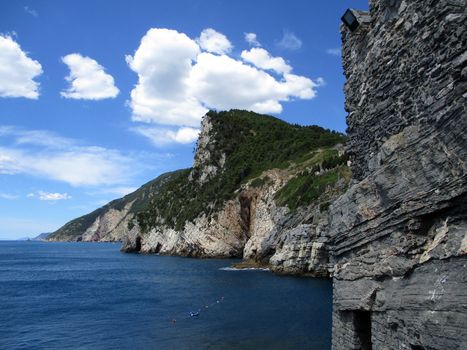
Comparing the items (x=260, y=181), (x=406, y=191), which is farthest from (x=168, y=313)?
(x=260, y=181)

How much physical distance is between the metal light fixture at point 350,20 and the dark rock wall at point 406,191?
0.75ft

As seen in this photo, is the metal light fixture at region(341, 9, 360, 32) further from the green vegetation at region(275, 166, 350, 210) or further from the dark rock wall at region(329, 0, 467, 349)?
the green vegetation at region(275, 166, 350, 210)

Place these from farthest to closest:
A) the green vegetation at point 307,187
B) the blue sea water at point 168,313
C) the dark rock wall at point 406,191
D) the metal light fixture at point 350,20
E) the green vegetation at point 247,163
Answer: the green vegetation at point 247,163
the green vegetation at point 307,187
the blue sea water at point 168,313
the metal light fixture at point 350,20
the dark rock wall at point 406,191

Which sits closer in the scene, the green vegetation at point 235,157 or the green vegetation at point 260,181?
the green vegetation at point 260,181

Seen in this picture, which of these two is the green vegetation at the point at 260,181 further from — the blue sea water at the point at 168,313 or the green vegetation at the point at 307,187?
the blue sea water at the point at 168,313

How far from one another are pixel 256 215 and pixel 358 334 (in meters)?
80.2

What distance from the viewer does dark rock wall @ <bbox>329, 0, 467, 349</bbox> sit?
32.6ft

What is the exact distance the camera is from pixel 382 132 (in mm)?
13500

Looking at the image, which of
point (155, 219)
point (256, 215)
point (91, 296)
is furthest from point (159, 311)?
point (155, 219)

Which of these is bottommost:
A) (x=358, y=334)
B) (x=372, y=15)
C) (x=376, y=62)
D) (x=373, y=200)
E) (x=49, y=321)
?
(x=49, y=321)

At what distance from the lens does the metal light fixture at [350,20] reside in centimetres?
1516

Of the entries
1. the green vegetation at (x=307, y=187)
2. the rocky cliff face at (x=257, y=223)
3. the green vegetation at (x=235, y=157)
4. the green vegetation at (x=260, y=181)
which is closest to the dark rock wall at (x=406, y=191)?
the rocky cliff face at (x=257, y=223)

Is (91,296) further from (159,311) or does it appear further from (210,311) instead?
(210,311)

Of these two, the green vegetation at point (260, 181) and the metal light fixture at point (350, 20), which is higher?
the green vegetation at point (260, 181)
